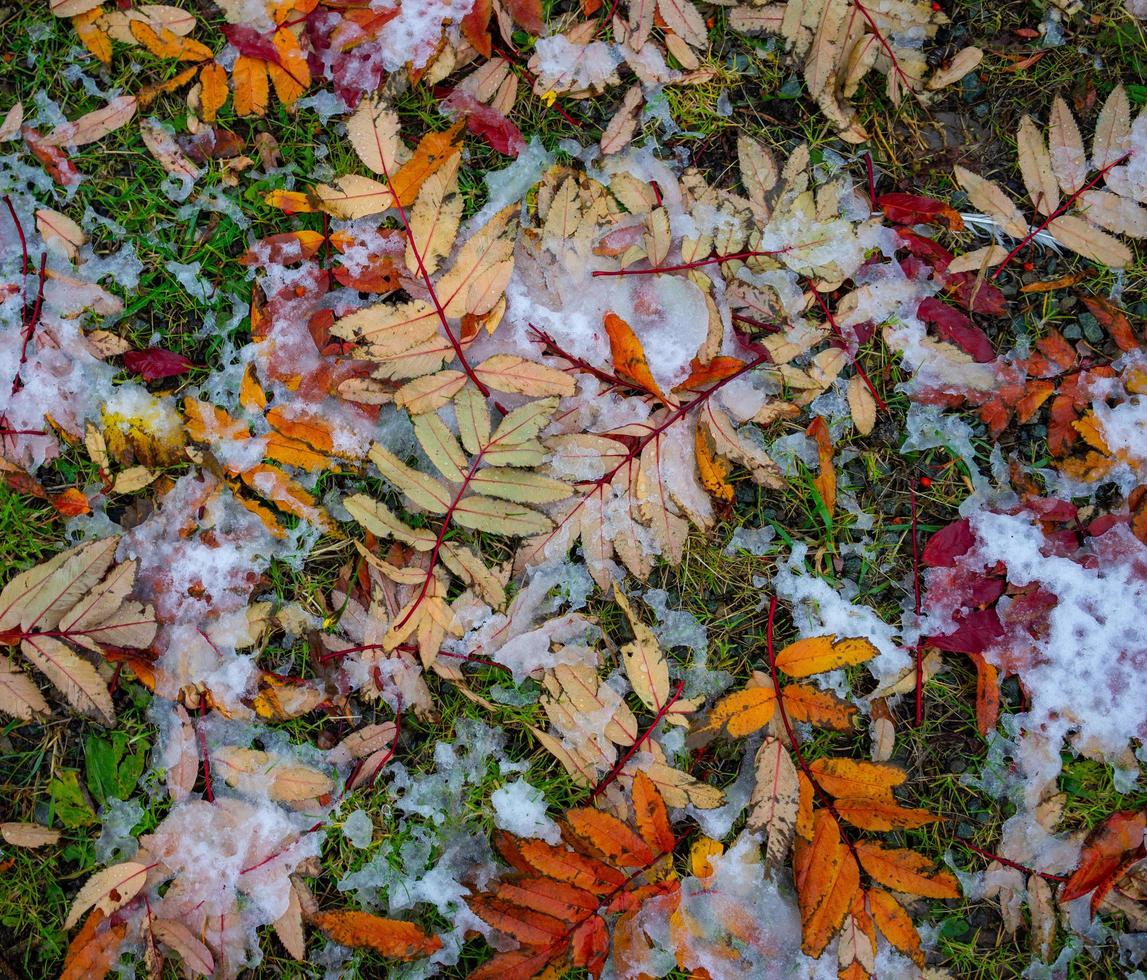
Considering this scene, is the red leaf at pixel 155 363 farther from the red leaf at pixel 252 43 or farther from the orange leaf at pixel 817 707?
the orange leaf at pixel 817 707

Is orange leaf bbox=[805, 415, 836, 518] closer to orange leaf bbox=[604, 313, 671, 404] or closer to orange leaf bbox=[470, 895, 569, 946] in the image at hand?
orange leaf bbox=[604, 313, 671, 404]

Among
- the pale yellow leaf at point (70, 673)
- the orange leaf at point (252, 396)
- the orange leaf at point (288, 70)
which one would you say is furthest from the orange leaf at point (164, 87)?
the pale yellow leaf at point (70, 673)

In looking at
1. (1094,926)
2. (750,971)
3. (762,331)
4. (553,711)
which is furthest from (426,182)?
(1094,926)

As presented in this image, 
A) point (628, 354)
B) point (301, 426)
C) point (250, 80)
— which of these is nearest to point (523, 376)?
point (628, 354)

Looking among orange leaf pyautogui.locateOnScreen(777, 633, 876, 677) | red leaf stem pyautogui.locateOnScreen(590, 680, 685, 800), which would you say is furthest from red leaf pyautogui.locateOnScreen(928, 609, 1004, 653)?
red leaf stem pyautogui.locateOnScreen(590, 680, 685, 800)

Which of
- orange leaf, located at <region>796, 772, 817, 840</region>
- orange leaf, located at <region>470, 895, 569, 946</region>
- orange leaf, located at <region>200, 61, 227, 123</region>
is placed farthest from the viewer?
orange leaf, located at <region>200, 61, 227, 123</region>

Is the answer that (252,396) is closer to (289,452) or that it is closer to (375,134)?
(289,452)
